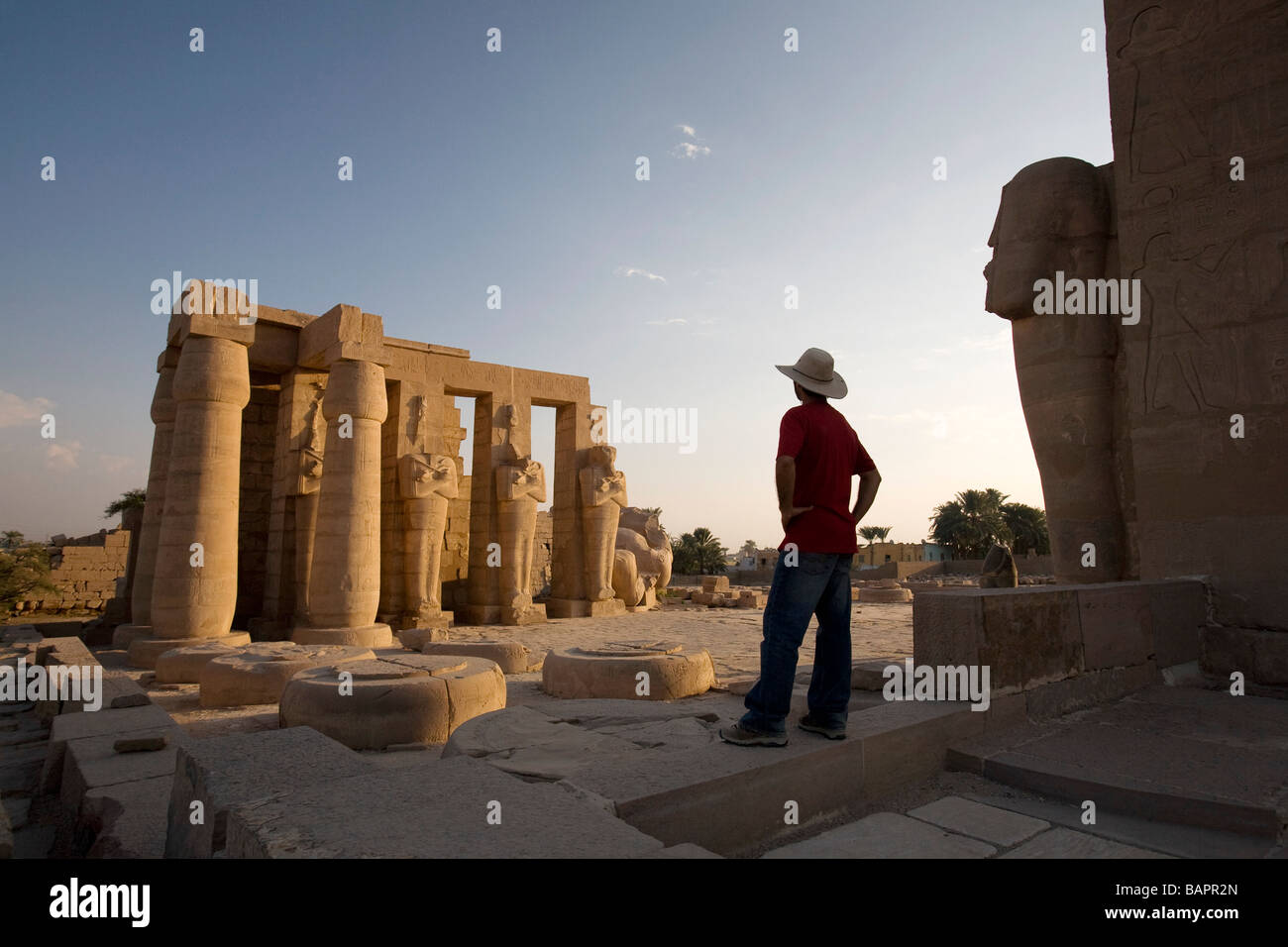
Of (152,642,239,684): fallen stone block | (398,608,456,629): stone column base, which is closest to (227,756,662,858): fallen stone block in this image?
(152,642,239,684): fallen stone block

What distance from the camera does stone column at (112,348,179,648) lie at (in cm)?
A: 1011

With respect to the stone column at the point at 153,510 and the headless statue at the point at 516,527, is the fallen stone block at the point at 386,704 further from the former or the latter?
the headless statue at the point at 516,527

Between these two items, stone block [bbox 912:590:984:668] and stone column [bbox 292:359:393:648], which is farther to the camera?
stone column [bbox 292:359:393:648]

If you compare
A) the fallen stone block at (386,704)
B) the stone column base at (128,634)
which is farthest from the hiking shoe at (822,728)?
the stone column base at (128,634)

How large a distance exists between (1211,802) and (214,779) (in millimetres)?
3226

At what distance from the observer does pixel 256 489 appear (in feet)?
42.5

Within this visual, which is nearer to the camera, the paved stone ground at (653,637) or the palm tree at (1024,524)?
the paved stone ground at (653,637)

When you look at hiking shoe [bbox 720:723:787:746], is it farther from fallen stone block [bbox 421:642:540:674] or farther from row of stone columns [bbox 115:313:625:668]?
row of stone columns [bbox 115:313:625:668]

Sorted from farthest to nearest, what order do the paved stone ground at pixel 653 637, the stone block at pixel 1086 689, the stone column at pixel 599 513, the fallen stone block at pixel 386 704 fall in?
the stone column at pixel 599 513
the paved stone ground at pixel 653 637
the fallen stone block at pixel 386 704
the stone block at pixel 1086 689

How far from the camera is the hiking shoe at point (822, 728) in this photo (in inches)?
110

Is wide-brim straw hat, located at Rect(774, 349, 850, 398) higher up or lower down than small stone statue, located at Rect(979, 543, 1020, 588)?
higher up

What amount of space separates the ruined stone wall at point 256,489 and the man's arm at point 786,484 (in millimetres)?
11660

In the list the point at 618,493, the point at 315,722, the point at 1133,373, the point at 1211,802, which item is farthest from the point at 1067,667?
the point at 618,493

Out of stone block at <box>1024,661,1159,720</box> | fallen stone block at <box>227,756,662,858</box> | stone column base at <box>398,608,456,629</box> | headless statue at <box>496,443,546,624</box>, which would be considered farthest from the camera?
headless statue at <box>496,443,546,624</box>
